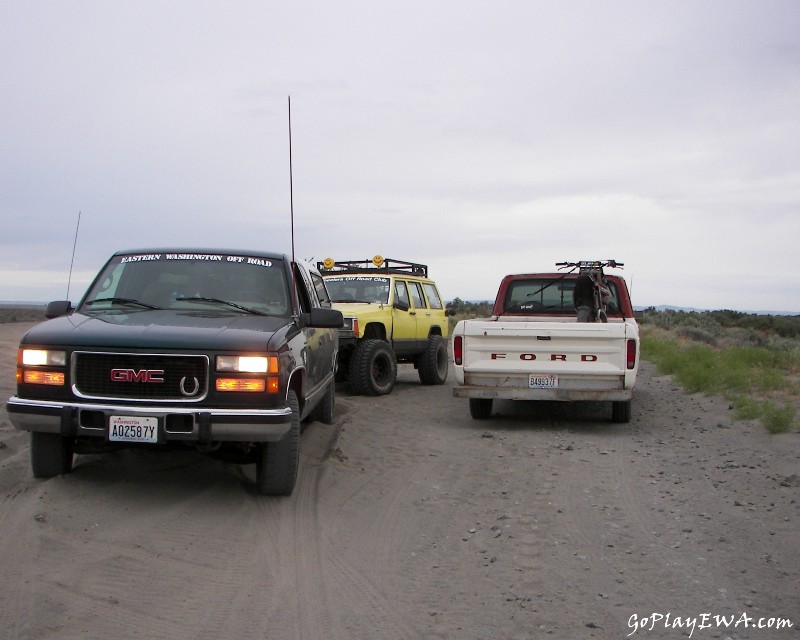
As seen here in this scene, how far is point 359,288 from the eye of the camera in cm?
1299

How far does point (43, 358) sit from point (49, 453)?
2.53 ft

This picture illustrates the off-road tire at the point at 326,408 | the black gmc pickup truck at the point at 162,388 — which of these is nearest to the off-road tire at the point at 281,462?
the black gmc pickup truck at the point at 162,388

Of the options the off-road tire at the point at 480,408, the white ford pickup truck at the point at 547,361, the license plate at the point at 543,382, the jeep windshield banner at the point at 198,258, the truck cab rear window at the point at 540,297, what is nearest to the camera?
the jeep windshield banner at the point at 198,258

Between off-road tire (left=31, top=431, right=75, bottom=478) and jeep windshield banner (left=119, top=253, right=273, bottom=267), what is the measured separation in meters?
1.70

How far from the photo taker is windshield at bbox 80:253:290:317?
6.40m

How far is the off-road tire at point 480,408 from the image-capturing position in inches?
392

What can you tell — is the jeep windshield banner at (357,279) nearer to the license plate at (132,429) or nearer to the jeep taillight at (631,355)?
the jeep taillight at (631,355)

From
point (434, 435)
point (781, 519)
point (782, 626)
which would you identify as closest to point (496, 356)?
point (434, 435)

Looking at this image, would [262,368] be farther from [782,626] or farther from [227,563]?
[782,626]

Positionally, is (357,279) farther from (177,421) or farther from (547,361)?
(177,421)

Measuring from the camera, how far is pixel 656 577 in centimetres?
454

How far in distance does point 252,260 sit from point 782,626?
4.67 m

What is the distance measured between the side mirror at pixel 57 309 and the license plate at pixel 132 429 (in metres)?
1.57

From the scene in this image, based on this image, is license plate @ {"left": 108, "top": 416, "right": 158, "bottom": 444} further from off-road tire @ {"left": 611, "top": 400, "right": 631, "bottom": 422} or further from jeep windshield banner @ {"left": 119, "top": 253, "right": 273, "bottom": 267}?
off-road tire @ {"left": 611, "top": 400, "right": 631, "bottom": 422}
